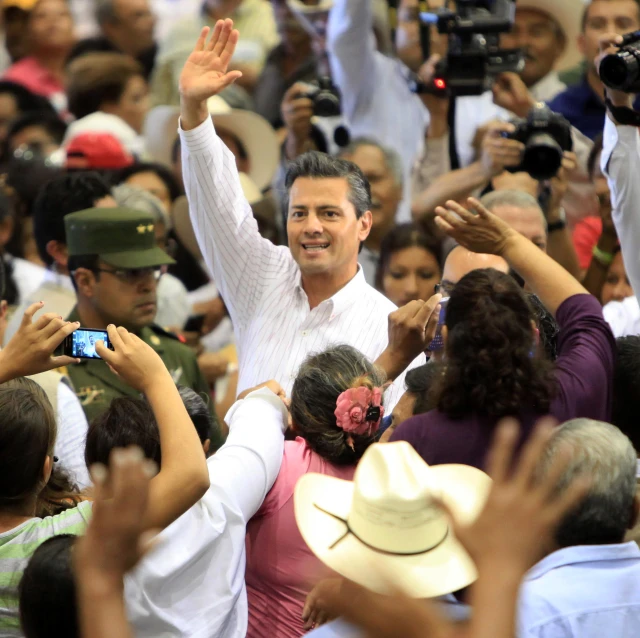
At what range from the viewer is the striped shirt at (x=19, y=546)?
8.03 feet

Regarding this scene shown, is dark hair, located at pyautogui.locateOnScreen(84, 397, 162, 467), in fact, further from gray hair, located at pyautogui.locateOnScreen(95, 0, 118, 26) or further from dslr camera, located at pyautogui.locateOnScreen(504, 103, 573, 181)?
gray hair, located at pyautogui.locateOnScreen(95, 0, 118, 26)

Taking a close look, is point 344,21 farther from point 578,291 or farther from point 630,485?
point 630,485

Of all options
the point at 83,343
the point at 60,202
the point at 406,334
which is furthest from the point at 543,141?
the point at 83,343

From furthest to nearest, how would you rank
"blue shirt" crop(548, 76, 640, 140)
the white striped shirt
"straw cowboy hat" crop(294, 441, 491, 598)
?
"blue shirt" crop(548, 76, 640, 140) < the white striped shirt < "straw cowboy hat" crop(294, 441, 491, 598)

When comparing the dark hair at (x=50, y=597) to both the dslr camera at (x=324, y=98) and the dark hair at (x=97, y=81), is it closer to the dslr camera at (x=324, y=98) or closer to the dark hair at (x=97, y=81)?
the dslr camera at (x=324, y=98)

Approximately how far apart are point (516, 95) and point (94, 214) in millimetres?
1921

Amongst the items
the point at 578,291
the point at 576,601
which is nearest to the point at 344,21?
the point at 578,291

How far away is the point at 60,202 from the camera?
461 cm

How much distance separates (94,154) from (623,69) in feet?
10.2

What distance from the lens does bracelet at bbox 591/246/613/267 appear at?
4.56 metres

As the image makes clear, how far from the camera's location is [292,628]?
9.22ft

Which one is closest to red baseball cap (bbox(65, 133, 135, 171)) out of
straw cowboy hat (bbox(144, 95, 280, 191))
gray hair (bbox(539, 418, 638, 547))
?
straw cowboy hat (bbox(144, 95, 280, 191))

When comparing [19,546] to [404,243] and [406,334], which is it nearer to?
[406,334]

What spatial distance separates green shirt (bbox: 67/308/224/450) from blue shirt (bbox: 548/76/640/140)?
2357 mm
